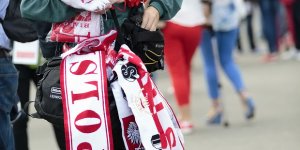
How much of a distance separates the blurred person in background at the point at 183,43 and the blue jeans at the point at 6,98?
9.99 feet

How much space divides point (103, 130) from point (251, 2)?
1170cm

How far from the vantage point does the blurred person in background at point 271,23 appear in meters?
13.2

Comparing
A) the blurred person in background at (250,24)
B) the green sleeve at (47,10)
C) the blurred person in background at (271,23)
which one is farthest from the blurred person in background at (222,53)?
the blurred person in background at (250,24)

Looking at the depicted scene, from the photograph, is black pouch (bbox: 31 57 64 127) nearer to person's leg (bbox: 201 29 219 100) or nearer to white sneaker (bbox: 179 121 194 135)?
white sneaker (bbox: 179 121 194 135)

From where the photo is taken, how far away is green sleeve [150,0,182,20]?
352cm

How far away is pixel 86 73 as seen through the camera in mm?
3352

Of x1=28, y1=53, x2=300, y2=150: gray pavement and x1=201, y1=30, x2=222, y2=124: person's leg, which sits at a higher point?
Answer: x1=201, y1=30, x2=222, y2=124: person's leg

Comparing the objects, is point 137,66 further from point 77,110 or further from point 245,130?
point 245,130

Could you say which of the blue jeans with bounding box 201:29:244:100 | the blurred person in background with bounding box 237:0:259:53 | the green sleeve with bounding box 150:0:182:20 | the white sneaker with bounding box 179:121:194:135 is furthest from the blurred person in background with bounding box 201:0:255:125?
the blurred person in background with bounding box 237:0:259:53

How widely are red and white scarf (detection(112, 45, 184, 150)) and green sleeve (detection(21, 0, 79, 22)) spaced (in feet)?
0.95

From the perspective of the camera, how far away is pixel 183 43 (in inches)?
288

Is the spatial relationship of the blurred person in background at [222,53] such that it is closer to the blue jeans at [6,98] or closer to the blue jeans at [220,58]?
the blue jeans at [220,58]

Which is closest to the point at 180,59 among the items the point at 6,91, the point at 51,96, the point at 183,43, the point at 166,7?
the point at 183,43

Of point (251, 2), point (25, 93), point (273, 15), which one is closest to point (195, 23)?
point (25, 93)
